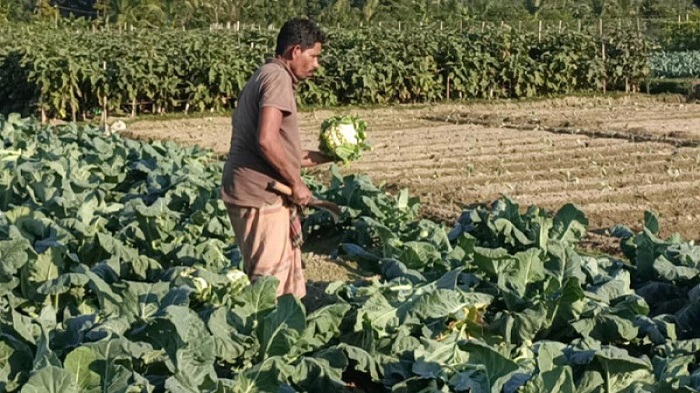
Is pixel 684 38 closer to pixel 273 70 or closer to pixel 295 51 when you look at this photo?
pixel 295 51

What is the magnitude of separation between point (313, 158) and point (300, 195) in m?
0.42

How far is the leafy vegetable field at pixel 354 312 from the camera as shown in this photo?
16.0ft

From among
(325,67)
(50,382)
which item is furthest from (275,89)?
(325,67)

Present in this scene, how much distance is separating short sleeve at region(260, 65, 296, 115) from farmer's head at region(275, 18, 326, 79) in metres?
0.11

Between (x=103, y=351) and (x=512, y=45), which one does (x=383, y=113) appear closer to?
(x=512, y=45)

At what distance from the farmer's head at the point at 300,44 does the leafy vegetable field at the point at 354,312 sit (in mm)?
1148

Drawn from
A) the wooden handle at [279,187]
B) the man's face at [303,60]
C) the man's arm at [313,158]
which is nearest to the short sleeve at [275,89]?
the man's face at [303,60]

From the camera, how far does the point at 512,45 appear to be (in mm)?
25906

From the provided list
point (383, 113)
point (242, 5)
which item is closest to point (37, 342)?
point (383, 113)

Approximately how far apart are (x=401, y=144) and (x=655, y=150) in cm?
375

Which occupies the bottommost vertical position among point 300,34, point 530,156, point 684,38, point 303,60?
point 530,156

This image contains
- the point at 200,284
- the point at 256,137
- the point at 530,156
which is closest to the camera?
the point at 256,137

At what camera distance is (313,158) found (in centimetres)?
652

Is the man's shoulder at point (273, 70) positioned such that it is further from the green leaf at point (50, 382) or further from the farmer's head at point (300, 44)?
the green leaf at point (50, 382)
